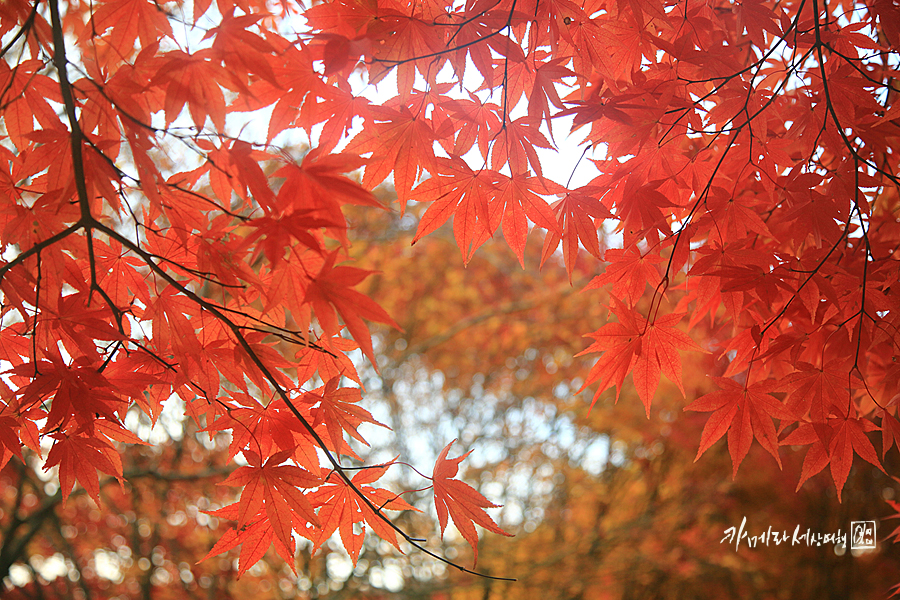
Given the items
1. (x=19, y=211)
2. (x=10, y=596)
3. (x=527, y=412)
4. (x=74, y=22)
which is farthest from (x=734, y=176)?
(x=10, y=596)

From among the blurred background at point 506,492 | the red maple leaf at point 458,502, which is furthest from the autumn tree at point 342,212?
the blurred background at point 506,492

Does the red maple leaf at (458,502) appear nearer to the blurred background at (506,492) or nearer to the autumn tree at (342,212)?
the autumn tree at (342,212)

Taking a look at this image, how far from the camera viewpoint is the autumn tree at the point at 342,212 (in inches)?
31.4

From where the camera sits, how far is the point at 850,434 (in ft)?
3.76

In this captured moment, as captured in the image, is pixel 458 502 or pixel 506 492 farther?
pixel 506 492

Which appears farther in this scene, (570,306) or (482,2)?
(570,306)

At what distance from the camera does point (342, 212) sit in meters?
0.94

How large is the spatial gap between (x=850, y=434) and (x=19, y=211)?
174 cm

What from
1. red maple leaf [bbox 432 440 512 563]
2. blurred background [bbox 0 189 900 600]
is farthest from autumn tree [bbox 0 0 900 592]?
blurred background [bbox 0 189 900 600]

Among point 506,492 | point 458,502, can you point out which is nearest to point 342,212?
point 458,502

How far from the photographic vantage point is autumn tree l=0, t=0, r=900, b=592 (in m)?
A: 0.80

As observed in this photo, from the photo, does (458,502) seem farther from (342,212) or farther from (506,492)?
(506,492)

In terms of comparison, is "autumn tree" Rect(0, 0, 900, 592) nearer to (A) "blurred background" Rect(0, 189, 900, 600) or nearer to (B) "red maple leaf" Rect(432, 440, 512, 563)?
(B) "red maple leaf" Rect(432, 440, 512, 563)

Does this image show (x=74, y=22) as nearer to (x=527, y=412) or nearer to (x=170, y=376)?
(x=170, y=376)
